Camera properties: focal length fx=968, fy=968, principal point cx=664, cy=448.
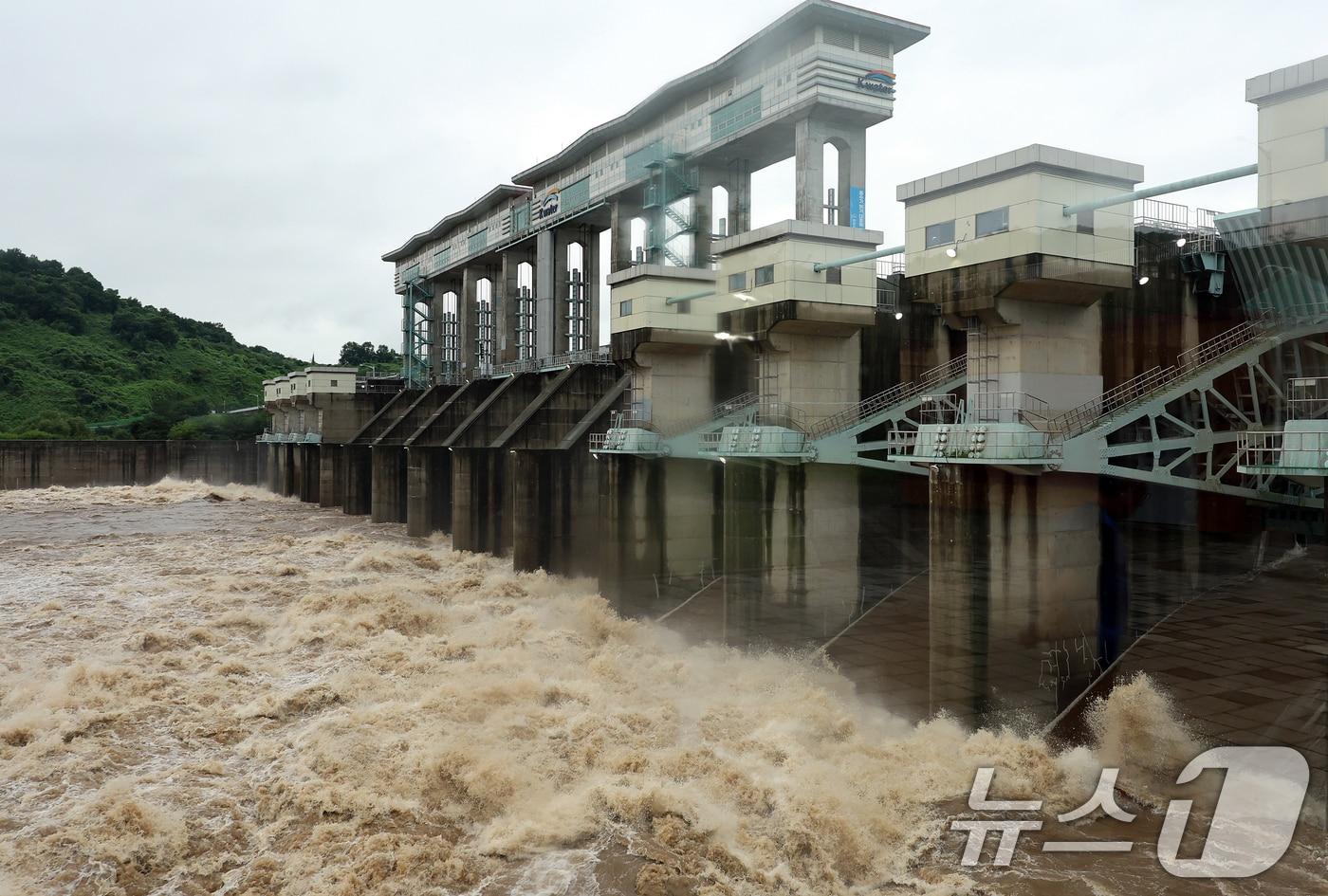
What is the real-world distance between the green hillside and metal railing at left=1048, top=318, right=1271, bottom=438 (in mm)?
62228

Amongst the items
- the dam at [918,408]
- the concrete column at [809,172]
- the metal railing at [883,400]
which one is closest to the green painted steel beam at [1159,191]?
the dam at [918,408]

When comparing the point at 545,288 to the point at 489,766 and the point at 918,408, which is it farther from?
the point at 489,766

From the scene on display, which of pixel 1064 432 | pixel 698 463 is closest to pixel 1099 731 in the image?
pixel 1064 432

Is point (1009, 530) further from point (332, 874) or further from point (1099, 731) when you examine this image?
point (332, 874)

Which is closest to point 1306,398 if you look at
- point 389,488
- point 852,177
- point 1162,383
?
point 1162,383

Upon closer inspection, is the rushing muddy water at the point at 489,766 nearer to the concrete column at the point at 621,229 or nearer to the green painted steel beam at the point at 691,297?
the green painted steel beam at the point at 691,297

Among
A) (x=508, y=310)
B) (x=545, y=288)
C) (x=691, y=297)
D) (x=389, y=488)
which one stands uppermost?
(x=545, y=288)

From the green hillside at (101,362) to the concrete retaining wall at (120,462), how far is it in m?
7.25

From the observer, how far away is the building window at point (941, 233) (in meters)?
13.9

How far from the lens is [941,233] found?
46.3 ft

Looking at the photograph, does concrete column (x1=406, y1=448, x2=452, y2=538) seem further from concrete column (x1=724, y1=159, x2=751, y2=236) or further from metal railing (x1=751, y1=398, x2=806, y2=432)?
metal railing (x1=751, y1=398, x2=806, y2=432)

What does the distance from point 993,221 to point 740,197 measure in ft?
42.7

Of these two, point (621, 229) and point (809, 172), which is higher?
point (621, 229)

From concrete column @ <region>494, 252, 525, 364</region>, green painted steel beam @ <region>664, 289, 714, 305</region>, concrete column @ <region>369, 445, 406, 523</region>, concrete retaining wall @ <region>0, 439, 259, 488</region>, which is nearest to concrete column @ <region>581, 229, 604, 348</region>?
concrete column @ <region>494, 252, 525, 364</region>
